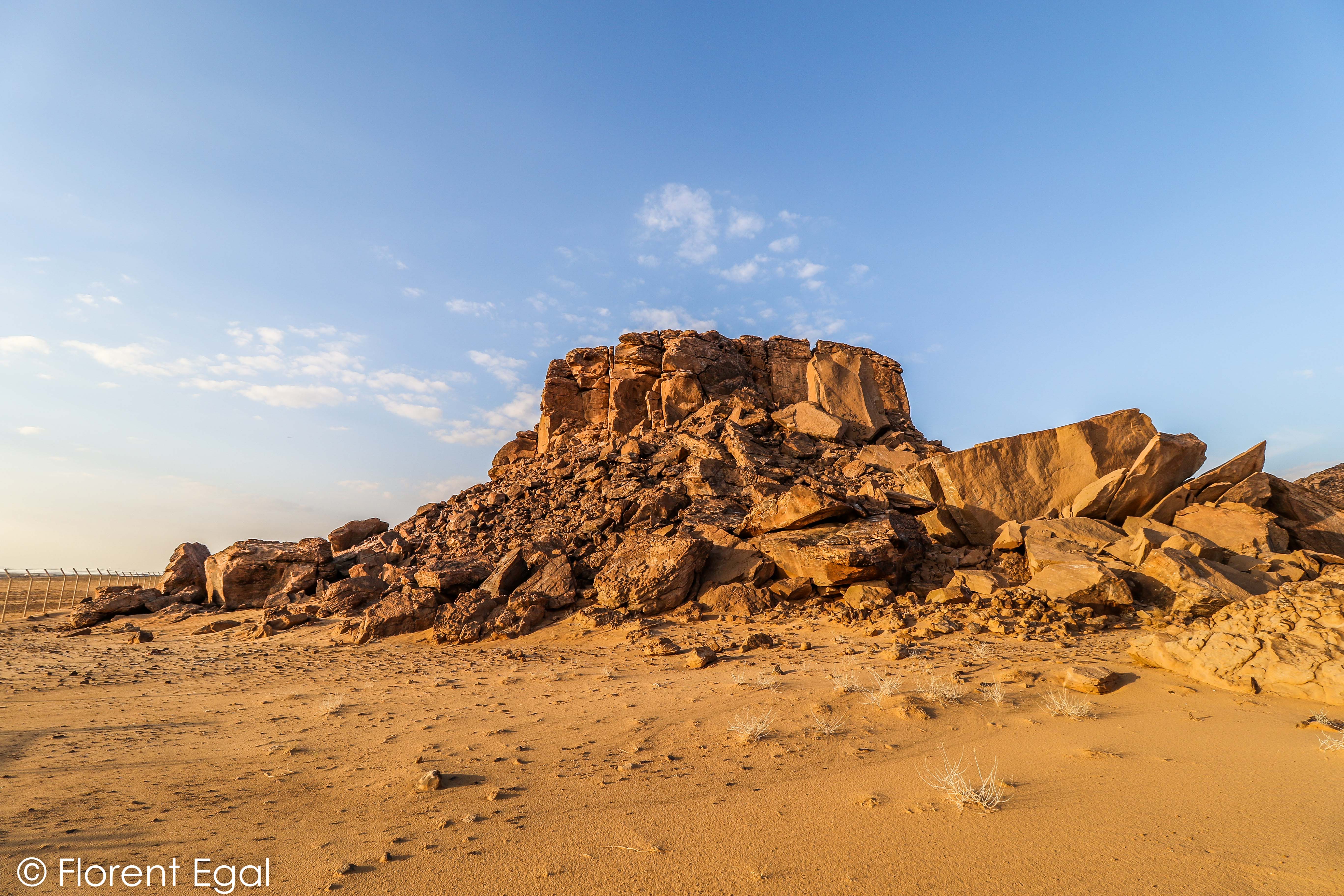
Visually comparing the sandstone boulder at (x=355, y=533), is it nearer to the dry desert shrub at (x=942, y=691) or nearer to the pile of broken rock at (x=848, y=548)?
the pile of broken rock at (x=848, y=548)

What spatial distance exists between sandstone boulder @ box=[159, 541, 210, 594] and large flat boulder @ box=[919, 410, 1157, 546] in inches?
1046

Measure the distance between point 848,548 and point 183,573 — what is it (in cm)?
2502

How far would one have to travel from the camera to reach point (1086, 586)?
1071cm

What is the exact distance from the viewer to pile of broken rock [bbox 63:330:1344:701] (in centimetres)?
1048

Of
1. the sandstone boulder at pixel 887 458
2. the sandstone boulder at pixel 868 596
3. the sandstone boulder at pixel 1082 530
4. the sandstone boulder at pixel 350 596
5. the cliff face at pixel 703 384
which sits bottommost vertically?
the sandstone boulder at pixel 868 596

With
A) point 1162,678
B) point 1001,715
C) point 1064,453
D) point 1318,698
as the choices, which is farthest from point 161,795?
point 1064,453

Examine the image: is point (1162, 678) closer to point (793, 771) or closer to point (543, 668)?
point (793, 771)

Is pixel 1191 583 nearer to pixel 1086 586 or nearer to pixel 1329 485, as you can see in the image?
pixel 1086 586

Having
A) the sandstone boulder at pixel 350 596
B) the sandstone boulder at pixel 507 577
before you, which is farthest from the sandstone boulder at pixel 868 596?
the sandstone boulder at pixel 350 596

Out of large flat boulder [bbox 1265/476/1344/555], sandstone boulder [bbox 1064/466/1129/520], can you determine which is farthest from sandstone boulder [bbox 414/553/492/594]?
large flat boulder [bbox 1265/476/1344/555]

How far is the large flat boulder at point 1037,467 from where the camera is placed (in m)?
14.9

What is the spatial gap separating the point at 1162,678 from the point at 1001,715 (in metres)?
2.58

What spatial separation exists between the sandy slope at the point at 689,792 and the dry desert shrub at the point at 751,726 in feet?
0.44

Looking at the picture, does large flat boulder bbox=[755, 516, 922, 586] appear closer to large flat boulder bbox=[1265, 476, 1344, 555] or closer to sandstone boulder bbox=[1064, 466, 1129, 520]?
sandstone boulder bbox=[1064, 466, 1129, 520]
